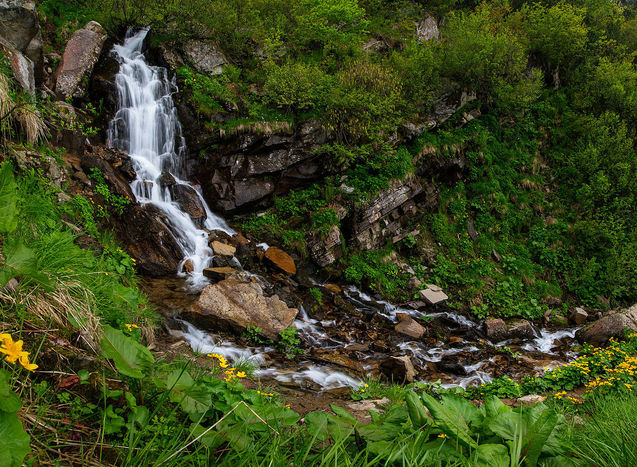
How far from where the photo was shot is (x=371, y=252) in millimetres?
12305

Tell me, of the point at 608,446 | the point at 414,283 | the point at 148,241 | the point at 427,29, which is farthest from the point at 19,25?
the point at 427,29

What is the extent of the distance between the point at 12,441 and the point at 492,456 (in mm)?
1746

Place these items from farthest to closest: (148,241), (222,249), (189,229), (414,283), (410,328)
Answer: (414,283), (189,229), (222,249), (410,328), (148,241)

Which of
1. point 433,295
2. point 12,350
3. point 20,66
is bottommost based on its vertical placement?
point 433,295

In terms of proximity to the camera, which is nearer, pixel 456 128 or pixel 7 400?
pixel 7 400

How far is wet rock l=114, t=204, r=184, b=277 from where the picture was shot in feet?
26.4

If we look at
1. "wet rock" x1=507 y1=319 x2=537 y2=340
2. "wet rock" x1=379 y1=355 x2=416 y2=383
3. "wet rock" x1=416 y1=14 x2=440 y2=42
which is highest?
"wet rock" x1=416 y1=14 x2=440 y2=42

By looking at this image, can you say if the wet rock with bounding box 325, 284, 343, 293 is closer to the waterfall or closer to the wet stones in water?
the waterfall

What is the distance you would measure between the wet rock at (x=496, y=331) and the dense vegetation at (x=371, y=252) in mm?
1211

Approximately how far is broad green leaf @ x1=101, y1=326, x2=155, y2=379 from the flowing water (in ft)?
14.7

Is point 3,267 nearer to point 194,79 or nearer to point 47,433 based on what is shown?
point 47,433

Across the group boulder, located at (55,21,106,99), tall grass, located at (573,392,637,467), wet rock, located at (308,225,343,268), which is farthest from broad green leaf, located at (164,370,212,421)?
boulder, located at (55,21,106,99)

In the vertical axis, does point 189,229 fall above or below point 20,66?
below

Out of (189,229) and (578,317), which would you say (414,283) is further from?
(189,229)
